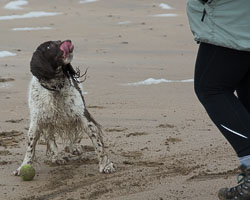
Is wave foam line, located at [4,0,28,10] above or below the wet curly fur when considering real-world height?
below

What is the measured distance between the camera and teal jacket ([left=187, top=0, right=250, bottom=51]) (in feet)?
10.7

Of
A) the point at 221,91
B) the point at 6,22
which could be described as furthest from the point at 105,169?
the point at 6,22

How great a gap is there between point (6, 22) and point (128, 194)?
35.1 ft

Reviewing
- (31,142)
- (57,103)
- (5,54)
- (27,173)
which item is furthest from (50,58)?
(5,54)

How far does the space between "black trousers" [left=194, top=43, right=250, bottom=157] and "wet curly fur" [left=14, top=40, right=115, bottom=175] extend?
1507 mm

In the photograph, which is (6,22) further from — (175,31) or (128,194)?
(128,194)

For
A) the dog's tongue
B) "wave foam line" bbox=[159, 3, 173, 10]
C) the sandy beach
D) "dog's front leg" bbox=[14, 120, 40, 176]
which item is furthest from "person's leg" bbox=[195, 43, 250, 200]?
"wave foam line" bbox=[159, 3, 173, 10]

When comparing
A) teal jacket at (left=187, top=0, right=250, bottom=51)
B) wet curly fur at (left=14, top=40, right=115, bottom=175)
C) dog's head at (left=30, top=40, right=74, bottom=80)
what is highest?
teal jacket at (left=187, top=0, right=250, bottom=51)

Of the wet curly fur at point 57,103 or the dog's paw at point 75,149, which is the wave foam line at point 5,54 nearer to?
the dog's paw at point 75,149

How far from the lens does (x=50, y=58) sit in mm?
4699

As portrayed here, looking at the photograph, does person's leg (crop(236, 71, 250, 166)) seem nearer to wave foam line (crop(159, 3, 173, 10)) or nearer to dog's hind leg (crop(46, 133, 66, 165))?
dog's hind leg (crop(46, 133, 66, 165))

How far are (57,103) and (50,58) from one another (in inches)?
16.5

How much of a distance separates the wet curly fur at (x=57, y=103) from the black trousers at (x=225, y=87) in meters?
1.51

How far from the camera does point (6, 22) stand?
46.6 ft
